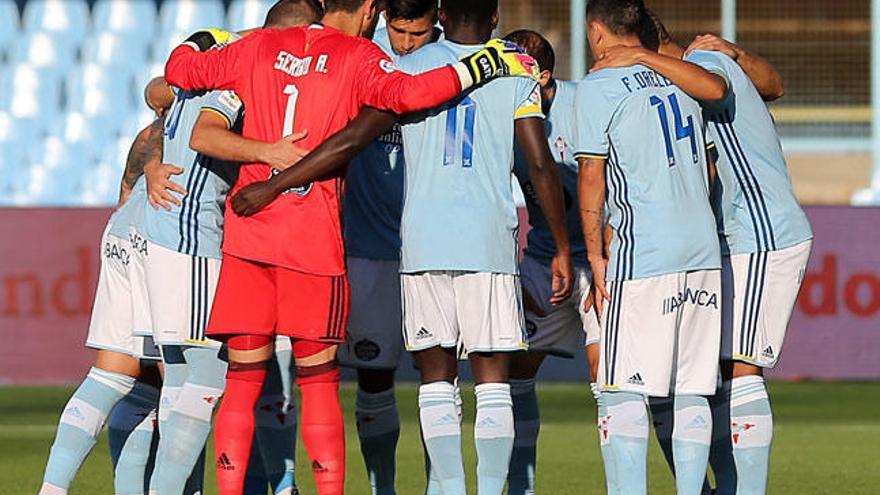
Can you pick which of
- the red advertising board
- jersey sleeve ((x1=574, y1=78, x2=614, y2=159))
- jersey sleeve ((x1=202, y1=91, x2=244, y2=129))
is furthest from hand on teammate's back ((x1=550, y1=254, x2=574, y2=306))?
the red advertising board

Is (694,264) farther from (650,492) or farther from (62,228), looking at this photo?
(62,228)

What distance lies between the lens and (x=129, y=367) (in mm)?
6672

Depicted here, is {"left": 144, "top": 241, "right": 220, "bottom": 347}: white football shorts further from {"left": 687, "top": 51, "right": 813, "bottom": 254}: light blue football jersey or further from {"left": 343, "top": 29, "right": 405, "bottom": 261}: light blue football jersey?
{"left": 687, "top": 51, "right": 813, "bottom": 254}: light blue football jersey

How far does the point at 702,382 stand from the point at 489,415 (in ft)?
2.54

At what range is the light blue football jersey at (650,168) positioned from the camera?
20.0 ft

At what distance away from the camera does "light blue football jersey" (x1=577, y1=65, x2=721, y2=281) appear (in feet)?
20.0

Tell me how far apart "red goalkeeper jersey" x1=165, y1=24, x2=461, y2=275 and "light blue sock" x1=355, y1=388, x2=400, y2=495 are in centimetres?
117

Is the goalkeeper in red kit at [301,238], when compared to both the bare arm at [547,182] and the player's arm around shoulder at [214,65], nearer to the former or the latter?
the player's arm around shoulder at [214,65]

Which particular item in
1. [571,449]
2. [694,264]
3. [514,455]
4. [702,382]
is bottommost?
[571,449]

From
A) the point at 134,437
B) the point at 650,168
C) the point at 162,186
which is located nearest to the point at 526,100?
the point at 650,168

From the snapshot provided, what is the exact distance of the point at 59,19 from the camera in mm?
19016

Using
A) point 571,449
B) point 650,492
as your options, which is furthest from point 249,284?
point 571,449

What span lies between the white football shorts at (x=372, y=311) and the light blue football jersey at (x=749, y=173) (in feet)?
4.68

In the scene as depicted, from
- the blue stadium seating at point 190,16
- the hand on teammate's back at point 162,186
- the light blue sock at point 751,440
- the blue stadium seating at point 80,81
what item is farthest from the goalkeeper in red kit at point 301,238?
the blue stadium seating at point 190,16
